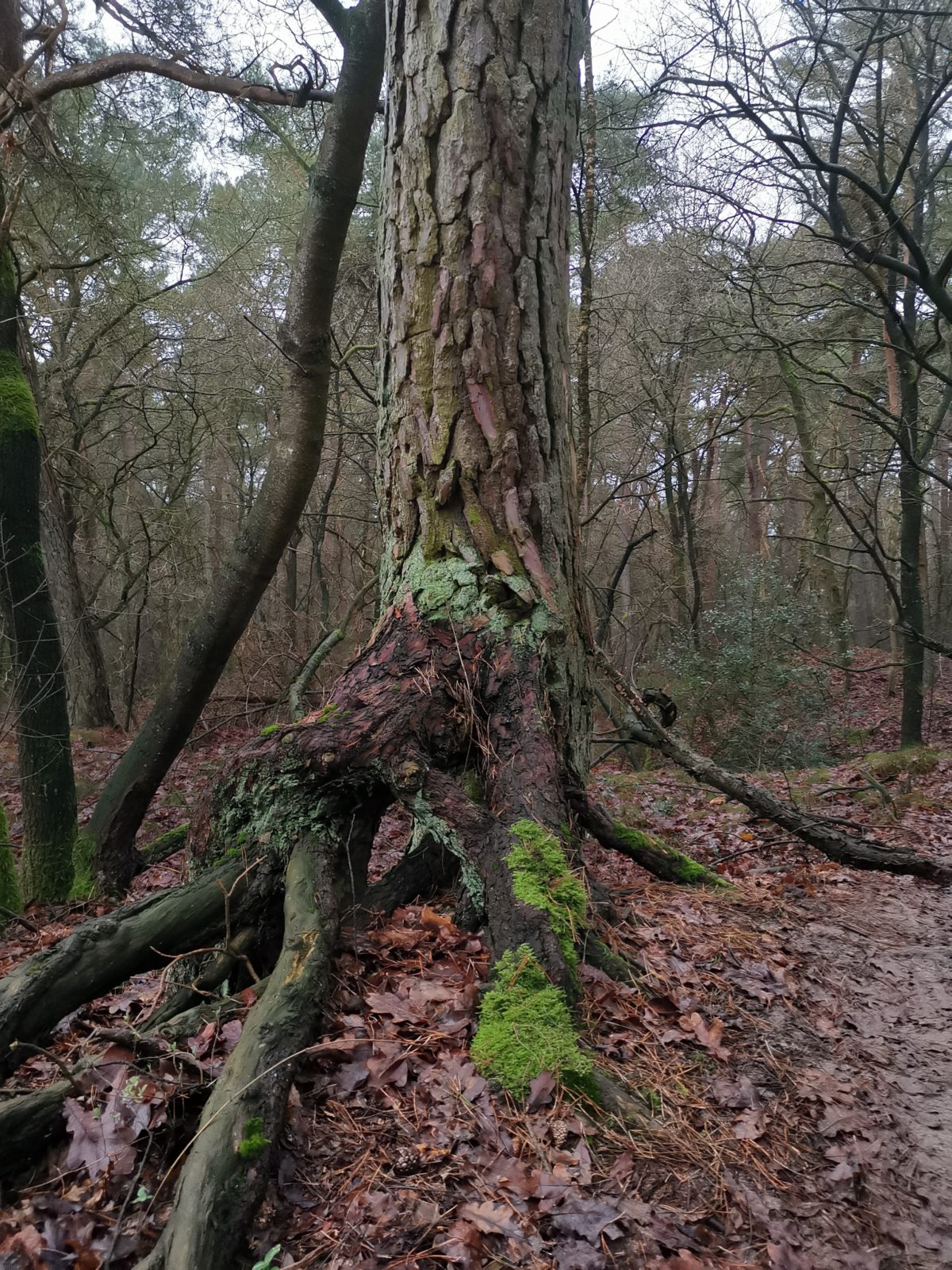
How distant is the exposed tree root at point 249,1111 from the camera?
137cm

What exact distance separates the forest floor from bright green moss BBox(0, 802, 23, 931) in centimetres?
389

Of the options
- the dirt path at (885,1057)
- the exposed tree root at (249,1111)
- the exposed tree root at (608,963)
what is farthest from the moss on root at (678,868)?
the exposed tree root at (249,1111)

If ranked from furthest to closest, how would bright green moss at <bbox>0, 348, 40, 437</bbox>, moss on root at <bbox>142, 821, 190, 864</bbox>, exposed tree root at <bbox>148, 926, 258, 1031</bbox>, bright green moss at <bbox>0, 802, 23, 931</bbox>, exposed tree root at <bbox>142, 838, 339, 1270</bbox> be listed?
moss on root at <bbox>142, 821, 190, 864</bbox> → bright green moss at <bbox>0, 348, 40, 437</bbox> → bright green moss at <bbox>0, 802, 23, 931</bbox> → exposed tree root at <bbox>148, 926, 258, 1031</bbox> → exposed tree root at <bbox>142, 838, 339, 1270</bbox>

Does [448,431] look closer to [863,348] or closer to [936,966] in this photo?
[936,966]

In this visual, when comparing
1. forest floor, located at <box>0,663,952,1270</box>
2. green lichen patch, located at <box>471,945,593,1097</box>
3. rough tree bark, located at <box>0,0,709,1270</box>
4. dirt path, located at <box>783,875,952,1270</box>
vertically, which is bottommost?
dirt path, located at <box>783,875,952,1270</box>

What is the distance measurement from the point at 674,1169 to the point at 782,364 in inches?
570

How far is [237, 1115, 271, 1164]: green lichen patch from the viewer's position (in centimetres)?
151

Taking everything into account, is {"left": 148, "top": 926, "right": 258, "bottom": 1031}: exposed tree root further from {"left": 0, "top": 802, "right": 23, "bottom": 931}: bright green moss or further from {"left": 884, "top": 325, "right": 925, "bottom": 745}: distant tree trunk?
{"left": 884, "top": 325, "right": 925, "bottom": 745}: distant tree trunk

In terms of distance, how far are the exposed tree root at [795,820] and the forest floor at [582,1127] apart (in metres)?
0.83

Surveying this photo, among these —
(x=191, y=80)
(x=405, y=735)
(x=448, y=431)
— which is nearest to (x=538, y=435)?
(x=448, y=431)

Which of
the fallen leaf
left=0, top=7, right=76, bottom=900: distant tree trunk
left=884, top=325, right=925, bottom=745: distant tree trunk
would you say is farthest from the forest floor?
left=884, top=325, right=925, bottom=745: distant tree trunk

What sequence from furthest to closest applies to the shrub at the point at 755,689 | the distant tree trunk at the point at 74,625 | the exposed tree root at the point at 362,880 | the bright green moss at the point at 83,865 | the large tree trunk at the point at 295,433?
the distant tree trunk at the point at 74,625
the shrub at the point at 755,689
the bright green moss at the point at 83,865
the large tree trunk at the point at 295,433
the exposed tree root at the point at 362,880

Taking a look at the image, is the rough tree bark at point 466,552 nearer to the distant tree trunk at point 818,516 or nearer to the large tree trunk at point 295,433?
the large tree trunk at point 295,433

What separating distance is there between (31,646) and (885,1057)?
627 cm
